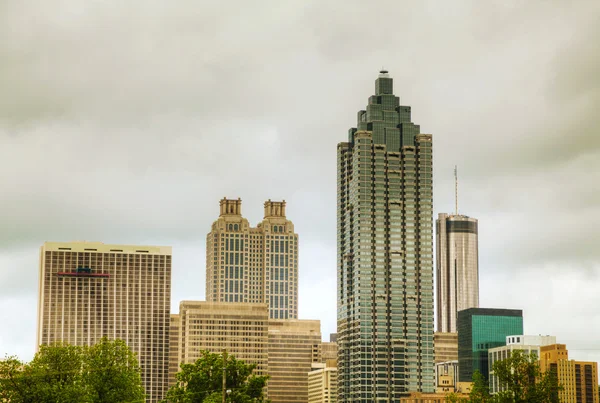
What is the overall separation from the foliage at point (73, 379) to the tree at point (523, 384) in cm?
5378

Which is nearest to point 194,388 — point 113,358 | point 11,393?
point 113,358

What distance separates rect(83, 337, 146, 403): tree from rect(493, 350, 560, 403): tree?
52147 mm

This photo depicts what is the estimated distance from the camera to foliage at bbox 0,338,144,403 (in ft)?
537

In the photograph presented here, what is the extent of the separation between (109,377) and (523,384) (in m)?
58.2

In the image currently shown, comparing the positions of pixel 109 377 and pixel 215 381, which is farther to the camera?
pixel 109 377

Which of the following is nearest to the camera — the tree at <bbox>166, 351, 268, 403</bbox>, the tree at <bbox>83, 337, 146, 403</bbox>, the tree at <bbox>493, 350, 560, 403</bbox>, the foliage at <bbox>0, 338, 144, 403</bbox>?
the tree at <bbox>493, 350, 560, 403</bbox>

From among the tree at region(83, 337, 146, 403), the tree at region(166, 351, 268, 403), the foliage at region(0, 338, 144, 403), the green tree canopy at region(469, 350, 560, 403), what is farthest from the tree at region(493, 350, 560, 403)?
the foliage at region(0, 338, 144, 403)

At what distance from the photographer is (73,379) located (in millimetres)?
170500

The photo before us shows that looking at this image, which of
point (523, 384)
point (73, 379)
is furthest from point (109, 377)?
point (523, 384)

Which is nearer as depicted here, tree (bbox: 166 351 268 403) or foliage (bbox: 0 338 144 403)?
tree (bbox: 166 351 268 403)

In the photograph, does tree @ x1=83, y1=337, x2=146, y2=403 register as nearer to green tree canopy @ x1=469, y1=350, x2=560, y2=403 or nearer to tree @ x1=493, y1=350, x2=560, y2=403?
green tree canopy @ x1=469, y1=350, x2=560, y2=403

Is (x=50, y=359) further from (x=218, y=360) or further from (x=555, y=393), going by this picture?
(x=555, y=393)

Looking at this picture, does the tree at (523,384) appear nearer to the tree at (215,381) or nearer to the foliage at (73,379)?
the tree at (215,381)

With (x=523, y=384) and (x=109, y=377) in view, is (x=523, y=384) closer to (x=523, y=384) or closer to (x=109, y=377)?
(x=523, y=384)
